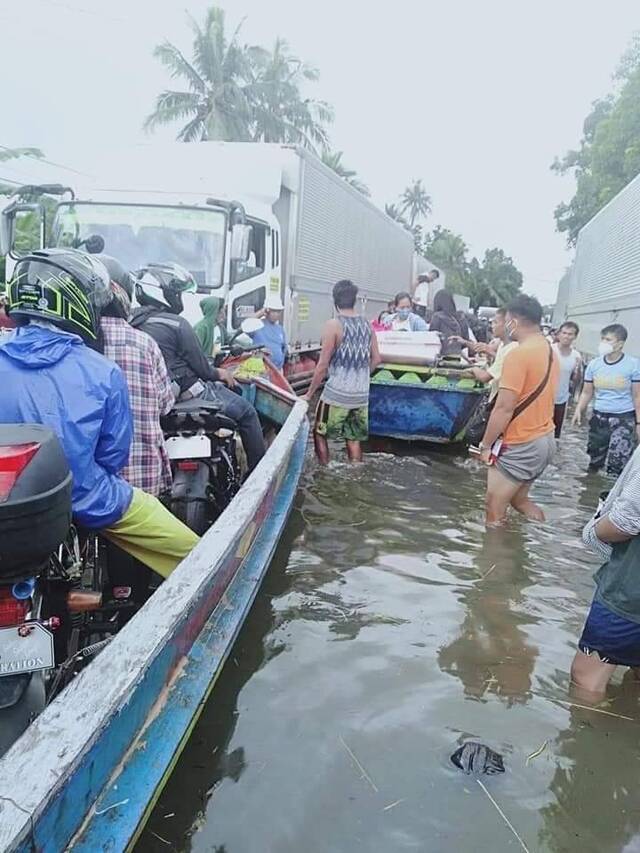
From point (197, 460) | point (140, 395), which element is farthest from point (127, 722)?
point (197, 460)

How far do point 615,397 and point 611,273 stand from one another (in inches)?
287

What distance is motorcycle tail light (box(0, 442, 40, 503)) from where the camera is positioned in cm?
184

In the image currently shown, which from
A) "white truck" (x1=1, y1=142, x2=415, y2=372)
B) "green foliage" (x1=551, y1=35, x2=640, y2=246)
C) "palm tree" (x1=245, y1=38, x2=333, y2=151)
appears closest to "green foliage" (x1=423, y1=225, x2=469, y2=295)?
"green foliage" (x1=551, y1=35, x2=640, y2=246)

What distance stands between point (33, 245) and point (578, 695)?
9319 mm

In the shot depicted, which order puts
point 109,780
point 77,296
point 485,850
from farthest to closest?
point 77,296 < point 485,850 < point 109,780

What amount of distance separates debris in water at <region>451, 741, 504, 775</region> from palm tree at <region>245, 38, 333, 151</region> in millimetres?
33753

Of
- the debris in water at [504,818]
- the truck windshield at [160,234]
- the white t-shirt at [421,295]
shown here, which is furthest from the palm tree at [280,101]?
the debris in water at [504,818]

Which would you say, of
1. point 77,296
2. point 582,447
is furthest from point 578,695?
point 582,447

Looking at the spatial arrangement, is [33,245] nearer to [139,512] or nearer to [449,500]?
[449,500]

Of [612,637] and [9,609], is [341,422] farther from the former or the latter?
[9,609]

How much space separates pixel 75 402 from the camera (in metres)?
2.37

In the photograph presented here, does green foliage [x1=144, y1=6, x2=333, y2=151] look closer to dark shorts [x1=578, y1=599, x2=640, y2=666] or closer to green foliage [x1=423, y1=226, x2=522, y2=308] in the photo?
green foliage [x1=423, y1=226, x2=522, y2=308]

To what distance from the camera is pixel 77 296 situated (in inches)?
100

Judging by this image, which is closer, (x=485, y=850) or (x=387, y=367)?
(x=485, y=850)
